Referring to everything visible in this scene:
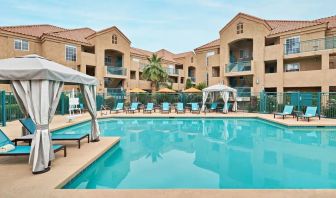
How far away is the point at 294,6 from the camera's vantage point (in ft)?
62.7

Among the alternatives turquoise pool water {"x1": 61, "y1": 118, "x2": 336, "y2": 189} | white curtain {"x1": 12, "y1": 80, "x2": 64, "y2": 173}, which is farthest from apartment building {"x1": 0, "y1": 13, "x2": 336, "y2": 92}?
white curtain {"x1": 12, "y1": 80, "x2": 64, "y2": 173}

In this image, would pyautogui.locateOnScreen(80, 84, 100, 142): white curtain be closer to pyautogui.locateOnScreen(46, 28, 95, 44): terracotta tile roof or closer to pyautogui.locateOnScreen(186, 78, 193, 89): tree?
pyautogui.locateOnScreen(46, 28, 95, 44): terracotta tile roof

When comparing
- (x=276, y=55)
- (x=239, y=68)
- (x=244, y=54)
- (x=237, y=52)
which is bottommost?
(x=239, y=68)

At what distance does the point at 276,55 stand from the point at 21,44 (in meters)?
26.9

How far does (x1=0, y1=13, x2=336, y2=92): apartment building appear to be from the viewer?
22.3 metres

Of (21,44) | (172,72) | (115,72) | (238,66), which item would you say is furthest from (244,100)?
(21,44)

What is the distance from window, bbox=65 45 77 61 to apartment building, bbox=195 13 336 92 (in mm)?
17049

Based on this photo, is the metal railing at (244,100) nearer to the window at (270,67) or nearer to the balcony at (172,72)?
the window at (270,67)

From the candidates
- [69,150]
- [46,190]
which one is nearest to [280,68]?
[69,150]

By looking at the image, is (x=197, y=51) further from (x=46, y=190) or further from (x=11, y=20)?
(x=46, y=190)

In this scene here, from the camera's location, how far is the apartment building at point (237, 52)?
22328 millimetres

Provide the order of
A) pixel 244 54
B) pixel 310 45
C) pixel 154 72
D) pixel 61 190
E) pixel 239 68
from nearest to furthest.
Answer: pixel 61 190
pixel 310 45
pixel 239 68
pixel 244 54
pixel 154 72

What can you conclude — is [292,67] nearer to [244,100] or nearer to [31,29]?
[244,100]

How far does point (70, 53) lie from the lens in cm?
2684
